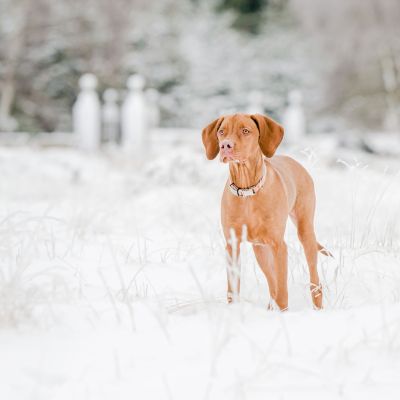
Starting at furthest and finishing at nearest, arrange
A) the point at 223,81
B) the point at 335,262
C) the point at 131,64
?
the point at 223,81 < the point at 131,64 < the point at 335,262

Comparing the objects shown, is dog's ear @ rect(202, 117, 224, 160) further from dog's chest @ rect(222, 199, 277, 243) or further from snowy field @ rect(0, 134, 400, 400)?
snowy field @ rect(0, 134, 400, 400)

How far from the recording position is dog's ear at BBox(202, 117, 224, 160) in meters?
1.83

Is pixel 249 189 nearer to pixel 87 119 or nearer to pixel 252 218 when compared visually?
pixel 252 218

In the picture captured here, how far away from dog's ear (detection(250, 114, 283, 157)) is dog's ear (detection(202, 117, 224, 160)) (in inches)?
5.3

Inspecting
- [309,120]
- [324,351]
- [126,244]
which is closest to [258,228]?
[324,351]

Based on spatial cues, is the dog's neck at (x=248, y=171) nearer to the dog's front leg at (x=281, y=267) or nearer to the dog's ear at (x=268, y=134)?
the dog's ear at (x=268, y=134)

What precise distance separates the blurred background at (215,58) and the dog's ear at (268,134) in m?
17.2

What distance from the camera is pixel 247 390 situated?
125 centimetres

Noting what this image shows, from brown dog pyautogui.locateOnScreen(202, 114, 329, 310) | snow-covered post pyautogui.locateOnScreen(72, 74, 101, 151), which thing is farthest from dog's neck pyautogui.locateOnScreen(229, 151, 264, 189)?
snow-covered post pyautogui.locateOnScreen(72, 74, 101, 151)

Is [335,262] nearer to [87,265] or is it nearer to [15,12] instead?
[87,265]

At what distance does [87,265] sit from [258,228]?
1.03m

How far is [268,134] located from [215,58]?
21440mm

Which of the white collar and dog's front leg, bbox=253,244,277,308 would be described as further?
dog's front leg, bbox=253,244,277,308

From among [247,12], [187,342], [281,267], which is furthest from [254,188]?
[247,12]
